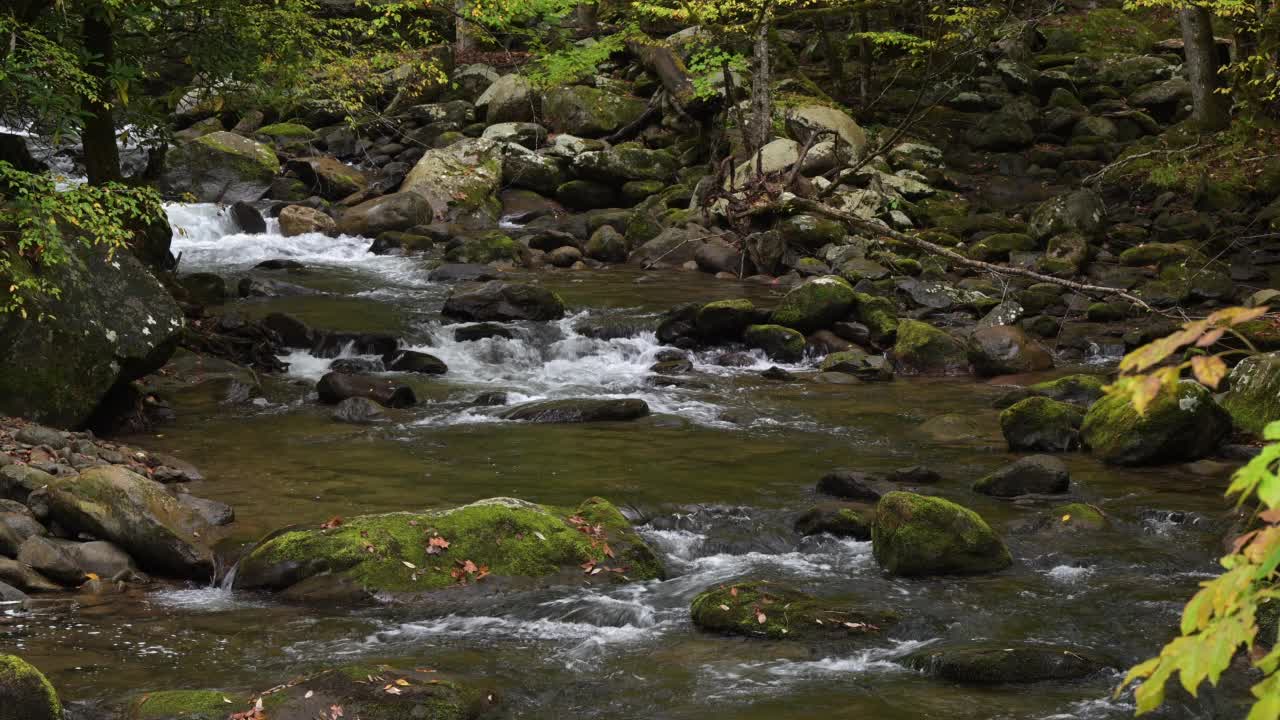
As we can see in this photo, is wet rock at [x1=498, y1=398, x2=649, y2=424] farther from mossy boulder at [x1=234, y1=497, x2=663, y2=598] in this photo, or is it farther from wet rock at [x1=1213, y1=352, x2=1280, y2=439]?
wet rock at [x1=1213, y1=352, x2=1280, y2=439]

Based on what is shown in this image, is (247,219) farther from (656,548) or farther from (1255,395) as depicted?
(1255,395)

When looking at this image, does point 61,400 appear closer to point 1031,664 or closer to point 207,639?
point 207,639

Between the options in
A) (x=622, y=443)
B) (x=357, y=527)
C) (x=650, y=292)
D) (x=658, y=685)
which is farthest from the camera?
(x=650, y=292)

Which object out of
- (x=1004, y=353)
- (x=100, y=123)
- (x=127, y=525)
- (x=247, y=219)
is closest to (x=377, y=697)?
(x=127, y=525)

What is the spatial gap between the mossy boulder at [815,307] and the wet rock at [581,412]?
15.2 ft

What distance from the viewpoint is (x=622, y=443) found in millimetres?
12422

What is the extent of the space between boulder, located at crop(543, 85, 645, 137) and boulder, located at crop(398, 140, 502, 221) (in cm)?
259

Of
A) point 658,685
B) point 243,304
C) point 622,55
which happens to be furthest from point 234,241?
point 658,685

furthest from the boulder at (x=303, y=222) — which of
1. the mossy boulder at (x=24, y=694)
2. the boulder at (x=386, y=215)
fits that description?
the mossy boulder at (x=24, y=694)

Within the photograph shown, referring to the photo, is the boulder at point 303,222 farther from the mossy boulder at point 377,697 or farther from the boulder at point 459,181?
the mossy boulder at point 377,697

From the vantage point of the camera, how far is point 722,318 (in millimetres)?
17500

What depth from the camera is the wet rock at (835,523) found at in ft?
30.9

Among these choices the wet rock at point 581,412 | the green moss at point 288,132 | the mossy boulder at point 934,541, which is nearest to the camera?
the mossy boulder at point 934,541

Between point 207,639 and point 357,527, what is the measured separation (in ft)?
4.79
